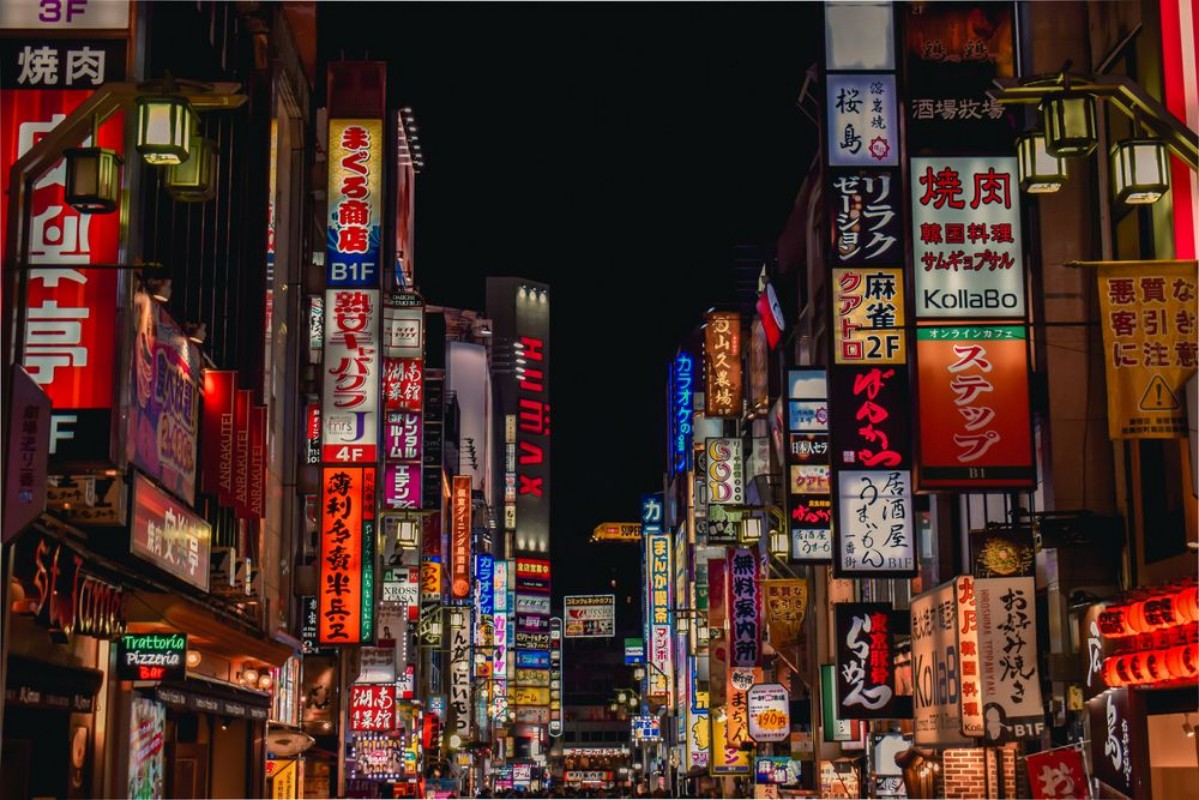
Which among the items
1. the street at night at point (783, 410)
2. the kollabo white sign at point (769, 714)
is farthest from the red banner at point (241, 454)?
the kollabo white sign at point (769, 714)

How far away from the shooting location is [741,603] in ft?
160

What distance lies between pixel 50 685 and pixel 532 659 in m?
108

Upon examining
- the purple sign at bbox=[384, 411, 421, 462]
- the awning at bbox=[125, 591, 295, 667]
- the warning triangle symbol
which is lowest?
the awning at bbox=[125, 591, 295, 667]

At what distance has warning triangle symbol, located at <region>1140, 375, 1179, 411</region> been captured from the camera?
15188 millimetres

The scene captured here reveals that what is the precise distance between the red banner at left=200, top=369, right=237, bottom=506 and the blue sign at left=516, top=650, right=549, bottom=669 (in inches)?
3903

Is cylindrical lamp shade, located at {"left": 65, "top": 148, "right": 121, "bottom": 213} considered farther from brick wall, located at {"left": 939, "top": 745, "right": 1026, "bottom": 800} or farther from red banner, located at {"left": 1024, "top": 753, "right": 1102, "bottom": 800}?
brick wall, located at {"left": 939, "top": 745, "right": 1026, "bottom": 800}

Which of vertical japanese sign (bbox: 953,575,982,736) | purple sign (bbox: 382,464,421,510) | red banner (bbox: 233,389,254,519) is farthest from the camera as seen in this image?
purple sign (bbox: 382,464,421,510)

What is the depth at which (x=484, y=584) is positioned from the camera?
291ft

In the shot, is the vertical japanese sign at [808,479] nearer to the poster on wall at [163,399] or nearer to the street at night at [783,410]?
the street at night at [783,410]

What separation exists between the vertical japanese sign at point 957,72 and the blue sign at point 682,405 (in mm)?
53339

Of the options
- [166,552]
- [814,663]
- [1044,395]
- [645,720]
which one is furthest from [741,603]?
[645,720]

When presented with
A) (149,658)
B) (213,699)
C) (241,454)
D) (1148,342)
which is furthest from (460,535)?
(1148,342)

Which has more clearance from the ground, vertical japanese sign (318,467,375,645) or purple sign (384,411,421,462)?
purple sign (384,411,421,462)

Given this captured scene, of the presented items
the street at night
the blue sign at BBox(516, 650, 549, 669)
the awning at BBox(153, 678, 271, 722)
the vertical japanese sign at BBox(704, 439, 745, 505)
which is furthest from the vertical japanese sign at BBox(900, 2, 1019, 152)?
the blue sign at BBox(516, 650, 549, 669)
